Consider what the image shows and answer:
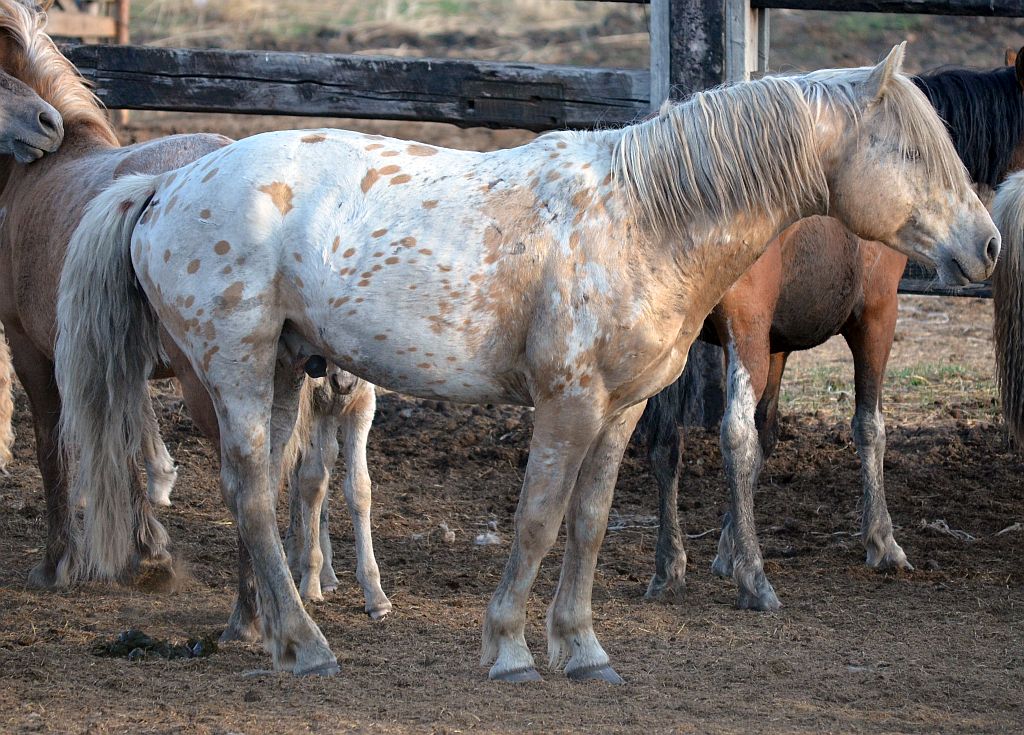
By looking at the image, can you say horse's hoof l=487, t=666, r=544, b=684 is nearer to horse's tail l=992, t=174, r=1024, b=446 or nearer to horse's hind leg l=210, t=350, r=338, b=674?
horse's hind leg l=210, t=350, r=338, b=674

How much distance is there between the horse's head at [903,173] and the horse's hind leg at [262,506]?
6.06ft

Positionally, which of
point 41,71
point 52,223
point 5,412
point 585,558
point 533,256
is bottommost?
point 5,412

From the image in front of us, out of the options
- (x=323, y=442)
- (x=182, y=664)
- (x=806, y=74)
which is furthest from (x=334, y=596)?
(x=806, y=74)

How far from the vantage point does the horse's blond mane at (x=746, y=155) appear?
11.8ft

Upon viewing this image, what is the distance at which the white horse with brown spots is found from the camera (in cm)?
358

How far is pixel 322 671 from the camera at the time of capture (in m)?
3.88

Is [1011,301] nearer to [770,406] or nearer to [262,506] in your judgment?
[770,406]

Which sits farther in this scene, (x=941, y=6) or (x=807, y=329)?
(x=941, y=6)

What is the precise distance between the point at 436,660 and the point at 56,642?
52.7 inches

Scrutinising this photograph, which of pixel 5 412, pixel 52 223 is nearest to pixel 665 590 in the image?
pixel 52 223

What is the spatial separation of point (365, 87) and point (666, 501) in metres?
3.04

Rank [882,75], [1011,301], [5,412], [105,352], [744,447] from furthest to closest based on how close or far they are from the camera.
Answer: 1. [5,412]
2. [1011,301]
3. [744,447]
4. [105,352]
5. [882,75]

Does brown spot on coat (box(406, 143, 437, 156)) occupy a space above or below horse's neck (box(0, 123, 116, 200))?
above

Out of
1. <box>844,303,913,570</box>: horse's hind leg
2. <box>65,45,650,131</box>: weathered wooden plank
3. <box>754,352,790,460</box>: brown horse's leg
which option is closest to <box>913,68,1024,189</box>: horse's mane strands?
<box>844,303,913,570</box>: horse's hind leg
